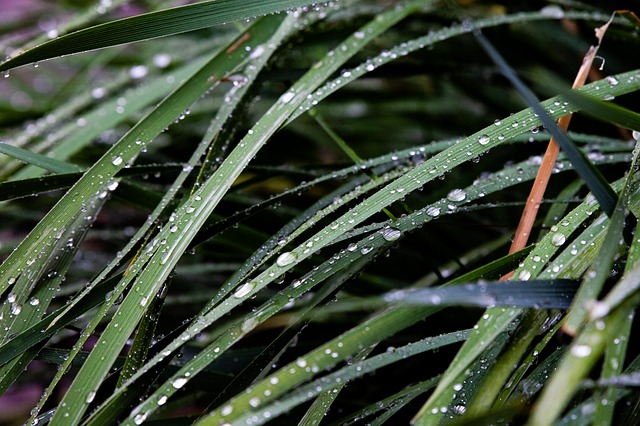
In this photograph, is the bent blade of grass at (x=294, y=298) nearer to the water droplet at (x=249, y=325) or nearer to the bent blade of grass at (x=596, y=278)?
the water droplet at (x=249, y=325)

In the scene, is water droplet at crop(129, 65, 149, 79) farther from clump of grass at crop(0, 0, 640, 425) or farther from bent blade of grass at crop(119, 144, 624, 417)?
bent blade of grass at crop(119, 144, 624, 417)

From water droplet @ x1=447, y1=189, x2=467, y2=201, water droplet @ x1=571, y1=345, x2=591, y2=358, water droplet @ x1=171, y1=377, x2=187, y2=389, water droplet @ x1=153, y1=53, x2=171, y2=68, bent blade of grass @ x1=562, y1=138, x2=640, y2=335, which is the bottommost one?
water droplet @ x1=571, y1=345, x2=591, y2=358

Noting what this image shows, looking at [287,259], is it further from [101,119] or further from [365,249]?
[101,119]

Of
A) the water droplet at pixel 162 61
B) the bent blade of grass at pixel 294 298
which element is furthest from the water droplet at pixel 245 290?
the water droplet at pixel 162 61

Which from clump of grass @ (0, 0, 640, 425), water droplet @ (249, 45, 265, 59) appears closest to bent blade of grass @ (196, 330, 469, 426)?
clump of grass @ (0, 0, 640, 425)

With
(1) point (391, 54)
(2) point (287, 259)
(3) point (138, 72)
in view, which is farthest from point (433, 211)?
(3) point (138, 72)

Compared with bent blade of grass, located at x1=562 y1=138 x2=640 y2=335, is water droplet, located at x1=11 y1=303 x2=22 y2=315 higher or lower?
higher

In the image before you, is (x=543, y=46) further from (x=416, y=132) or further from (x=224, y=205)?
(x=224, y=205)

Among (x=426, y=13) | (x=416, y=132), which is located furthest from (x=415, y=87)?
(x=426, y=13)
